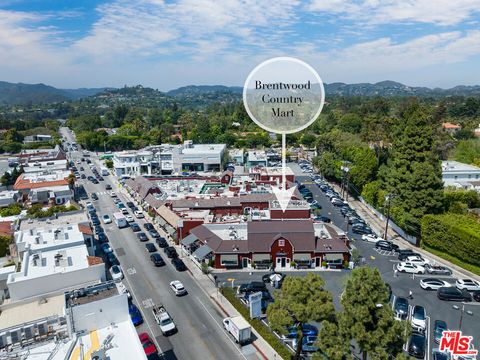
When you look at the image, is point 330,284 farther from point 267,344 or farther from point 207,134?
point 207,134

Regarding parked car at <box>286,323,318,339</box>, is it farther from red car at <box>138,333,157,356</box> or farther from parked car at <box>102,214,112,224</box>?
parked car at <box>102,214,112,224</box>

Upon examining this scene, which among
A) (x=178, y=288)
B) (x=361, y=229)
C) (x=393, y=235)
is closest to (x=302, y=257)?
(x=178, y=288)

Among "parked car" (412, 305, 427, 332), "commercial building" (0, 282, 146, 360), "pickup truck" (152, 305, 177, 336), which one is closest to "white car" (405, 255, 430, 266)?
"parked car" (412, 305, 427, 332)

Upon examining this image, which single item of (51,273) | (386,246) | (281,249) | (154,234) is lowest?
(154,234)

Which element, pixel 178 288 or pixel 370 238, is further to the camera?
pixel 370 238

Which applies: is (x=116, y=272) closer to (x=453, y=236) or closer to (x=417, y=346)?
(x=417, y=346)
